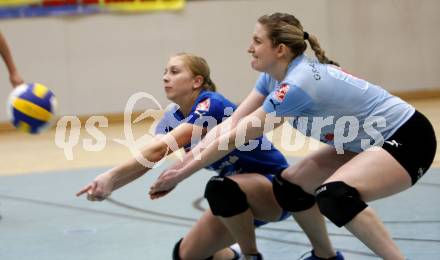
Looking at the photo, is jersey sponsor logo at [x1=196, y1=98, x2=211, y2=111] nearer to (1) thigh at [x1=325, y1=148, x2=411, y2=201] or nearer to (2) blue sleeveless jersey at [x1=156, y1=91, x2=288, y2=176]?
(2) blue sleeveless jersey at [x1=156, y1=91, x2=288, y2=176]

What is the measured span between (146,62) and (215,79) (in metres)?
0.96

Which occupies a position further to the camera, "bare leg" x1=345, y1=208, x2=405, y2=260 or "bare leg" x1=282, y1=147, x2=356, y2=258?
"bare leg" x1=282, y1=147, x2=356, y2=258

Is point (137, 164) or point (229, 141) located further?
point (137, 164)

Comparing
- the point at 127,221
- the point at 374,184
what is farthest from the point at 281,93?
the point at 127,221

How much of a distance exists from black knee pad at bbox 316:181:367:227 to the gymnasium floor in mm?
864

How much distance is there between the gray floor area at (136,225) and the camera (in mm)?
4602

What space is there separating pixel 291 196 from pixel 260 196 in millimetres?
164

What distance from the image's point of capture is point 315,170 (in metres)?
3.91

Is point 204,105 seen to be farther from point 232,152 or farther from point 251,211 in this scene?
point 251,211

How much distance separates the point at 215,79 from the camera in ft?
36.9

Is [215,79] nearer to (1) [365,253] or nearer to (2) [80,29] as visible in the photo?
(2) [80,29]

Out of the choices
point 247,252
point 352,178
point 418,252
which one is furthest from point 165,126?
point 418,252

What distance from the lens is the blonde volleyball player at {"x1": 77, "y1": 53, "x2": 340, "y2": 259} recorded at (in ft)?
12.8

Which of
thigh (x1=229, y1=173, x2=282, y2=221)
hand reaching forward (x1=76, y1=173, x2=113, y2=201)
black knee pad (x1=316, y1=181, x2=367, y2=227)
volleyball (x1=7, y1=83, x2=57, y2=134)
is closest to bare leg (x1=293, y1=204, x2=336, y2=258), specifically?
thigh (x1=229, y1=173, x2=282, y2=221)
